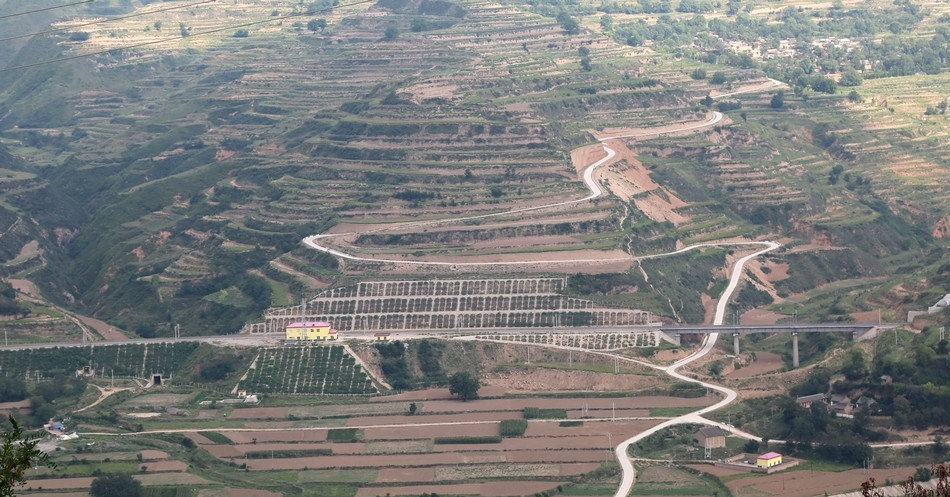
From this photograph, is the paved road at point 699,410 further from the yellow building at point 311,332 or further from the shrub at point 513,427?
the yellow building at point 311,332

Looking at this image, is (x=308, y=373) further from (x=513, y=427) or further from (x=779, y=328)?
(x=779, y=328)

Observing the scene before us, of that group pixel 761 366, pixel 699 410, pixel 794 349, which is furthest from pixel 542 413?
pixel 794 349

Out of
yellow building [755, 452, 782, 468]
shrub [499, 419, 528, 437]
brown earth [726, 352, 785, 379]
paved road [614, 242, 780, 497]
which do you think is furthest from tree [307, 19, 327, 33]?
yellow building [755, 452, 782, 468]

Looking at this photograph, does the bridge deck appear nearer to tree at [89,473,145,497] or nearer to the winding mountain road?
the winding mountain road

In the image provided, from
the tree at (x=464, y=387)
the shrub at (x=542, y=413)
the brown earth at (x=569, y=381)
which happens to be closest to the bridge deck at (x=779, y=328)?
the brown earth at (x=569, y=381)

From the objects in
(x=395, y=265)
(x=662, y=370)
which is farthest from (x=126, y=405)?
(x=662, y=370)

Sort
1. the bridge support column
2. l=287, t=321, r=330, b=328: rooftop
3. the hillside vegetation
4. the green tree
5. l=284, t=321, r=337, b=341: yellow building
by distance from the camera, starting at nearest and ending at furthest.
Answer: the bridge support column, l=284, t=321, r=337, b=341: yellow building, l=287, t=321, r=330, b=328: rooftop, the hillside vegetation, the green tree
